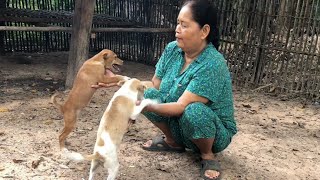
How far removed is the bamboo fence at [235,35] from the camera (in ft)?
18.2

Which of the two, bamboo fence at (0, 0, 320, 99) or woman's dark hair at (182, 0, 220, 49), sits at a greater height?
woman's dark hair at (182, 0, 220, 49)

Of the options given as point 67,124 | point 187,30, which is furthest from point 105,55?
point 187,30

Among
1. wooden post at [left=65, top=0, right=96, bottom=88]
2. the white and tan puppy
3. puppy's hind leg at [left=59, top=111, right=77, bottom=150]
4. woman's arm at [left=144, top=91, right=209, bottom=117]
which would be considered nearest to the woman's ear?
woman's arm at [left=144, top=91, right=209, bottom=117]

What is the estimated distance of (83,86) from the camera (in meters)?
3.42

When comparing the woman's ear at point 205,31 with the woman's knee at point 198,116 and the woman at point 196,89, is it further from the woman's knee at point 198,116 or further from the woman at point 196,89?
the woman's knee at point 198,116

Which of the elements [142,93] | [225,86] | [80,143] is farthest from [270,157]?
[80,143]

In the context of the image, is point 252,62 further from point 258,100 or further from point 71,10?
point 71,10

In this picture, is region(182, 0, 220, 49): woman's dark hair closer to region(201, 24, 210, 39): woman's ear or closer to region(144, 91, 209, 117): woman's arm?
region(201, 24, 210, 39): woman's ear

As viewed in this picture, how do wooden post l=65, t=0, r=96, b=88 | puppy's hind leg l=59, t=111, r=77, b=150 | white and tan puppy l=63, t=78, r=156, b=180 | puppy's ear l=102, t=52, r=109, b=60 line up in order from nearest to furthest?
white and tan puppy l=63, t=78, r=156, b=180 → puppy's hind leg l=59, t=111, r=77, b=150 → puppy's ear l=102, t=52, r=109, b=60 → wooden post l=65, t=0, r=96, b=88

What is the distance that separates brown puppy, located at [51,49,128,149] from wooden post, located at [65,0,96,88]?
1.56 m

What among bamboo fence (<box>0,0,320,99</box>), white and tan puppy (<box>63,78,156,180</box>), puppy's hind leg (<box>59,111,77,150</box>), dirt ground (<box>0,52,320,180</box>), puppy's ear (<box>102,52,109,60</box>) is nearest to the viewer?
white and tan puppy (<box>63,78,156,180</box>)

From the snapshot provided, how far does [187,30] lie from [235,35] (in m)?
3.42

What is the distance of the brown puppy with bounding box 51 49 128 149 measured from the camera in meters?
3.36

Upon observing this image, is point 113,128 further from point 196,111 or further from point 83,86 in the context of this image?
point 83,86
